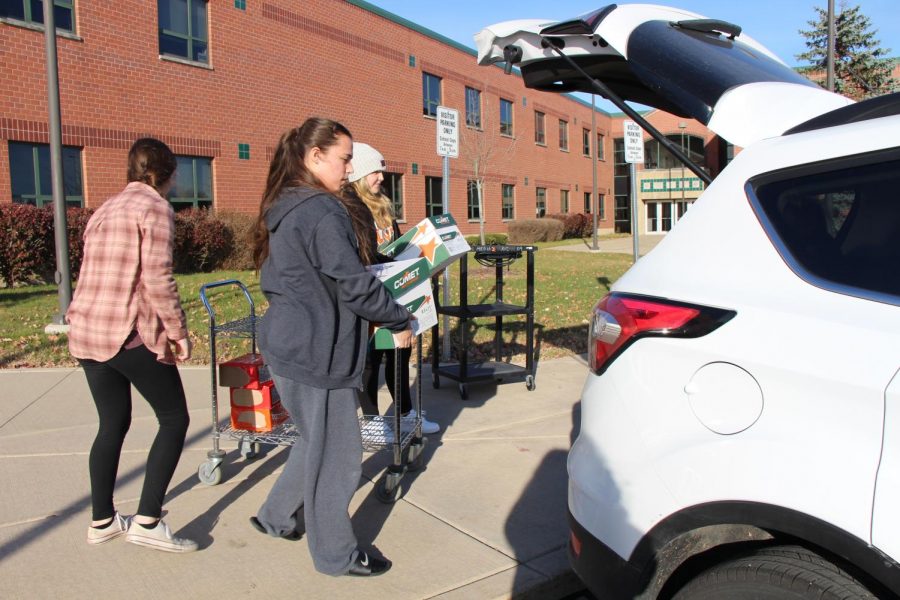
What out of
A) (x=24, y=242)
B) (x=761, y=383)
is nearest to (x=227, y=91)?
(x=24, y=242)

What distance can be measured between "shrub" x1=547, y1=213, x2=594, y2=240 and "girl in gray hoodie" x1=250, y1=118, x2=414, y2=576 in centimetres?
3330

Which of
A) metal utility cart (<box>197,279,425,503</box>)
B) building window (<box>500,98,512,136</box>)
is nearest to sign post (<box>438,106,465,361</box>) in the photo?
metal utility cart (<box>197,279,425,503</box>)

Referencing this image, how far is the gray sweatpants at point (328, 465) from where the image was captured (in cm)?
307

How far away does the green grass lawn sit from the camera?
772 cm

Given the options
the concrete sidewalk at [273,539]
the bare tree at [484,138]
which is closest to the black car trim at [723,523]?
the concrete sidewalk at [273,539]

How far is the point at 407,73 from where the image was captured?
25.6 meters

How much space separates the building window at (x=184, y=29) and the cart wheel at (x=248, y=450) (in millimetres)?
15072

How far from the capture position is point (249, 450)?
4.50 m

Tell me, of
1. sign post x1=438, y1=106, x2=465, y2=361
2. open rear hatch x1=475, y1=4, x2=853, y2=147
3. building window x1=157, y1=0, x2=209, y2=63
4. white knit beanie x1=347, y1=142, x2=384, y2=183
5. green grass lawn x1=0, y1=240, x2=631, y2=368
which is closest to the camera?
open rear hatch x1=475, y1=4, x2=853, y2=147

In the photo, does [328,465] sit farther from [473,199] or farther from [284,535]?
[473,199]

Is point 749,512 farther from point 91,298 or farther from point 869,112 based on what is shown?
point 91,298

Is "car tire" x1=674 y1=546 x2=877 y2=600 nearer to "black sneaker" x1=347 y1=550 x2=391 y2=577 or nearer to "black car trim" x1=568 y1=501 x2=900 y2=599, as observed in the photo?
"black car trim" x1=568 y1=501 x2=900 y2=599

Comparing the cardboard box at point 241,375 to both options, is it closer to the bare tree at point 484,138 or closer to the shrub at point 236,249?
the shrub at point 236,249

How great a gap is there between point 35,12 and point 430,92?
1488 cm
